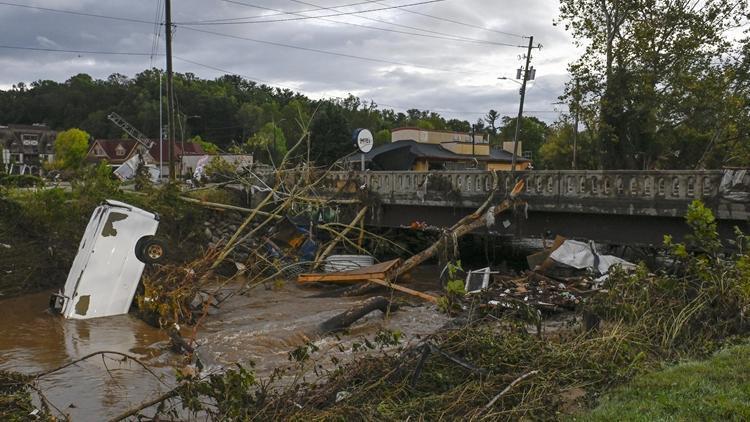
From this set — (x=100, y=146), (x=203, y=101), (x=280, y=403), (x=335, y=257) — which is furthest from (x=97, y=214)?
(x=203, y=101)

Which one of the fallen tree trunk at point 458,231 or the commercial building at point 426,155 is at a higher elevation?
the commercial building at point 426,155

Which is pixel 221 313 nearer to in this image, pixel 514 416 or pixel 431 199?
pixel 431 199

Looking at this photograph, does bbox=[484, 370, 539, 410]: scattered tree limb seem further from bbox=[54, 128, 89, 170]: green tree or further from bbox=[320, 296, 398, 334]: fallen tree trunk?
bbox=[54, 128, 89, 170]: green tree

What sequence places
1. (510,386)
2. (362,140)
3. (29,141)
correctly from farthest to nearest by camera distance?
(29,141) → (362,140) → (510,386)

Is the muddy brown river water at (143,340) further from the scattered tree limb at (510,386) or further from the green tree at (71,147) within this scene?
the green tree at (71,147)

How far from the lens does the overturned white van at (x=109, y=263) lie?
14164 mm

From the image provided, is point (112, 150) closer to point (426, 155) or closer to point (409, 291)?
point (426, 155)

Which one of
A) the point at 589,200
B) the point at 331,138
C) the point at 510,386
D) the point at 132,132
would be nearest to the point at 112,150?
the point at 132,132

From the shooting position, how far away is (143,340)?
13.1 m

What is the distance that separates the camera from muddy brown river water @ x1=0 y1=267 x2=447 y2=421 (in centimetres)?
958

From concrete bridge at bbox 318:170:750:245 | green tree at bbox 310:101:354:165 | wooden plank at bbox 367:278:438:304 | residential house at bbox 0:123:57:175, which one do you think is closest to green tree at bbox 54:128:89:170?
residential house at bbox 0:123:57:175


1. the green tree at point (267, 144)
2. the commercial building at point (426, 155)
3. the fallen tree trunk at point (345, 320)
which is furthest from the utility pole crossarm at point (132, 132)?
the fallen tree trunk at point (345, 320)

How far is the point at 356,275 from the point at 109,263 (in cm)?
633

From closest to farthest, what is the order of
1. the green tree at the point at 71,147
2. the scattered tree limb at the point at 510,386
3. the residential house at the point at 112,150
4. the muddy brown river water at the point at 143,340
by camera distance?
1. the scattered tree limb at the point at 510,386
2. the muddy brown river water at the point at 143,340
3. the green tree at the point at 71,147
4. the residential house at the point at 112,150
